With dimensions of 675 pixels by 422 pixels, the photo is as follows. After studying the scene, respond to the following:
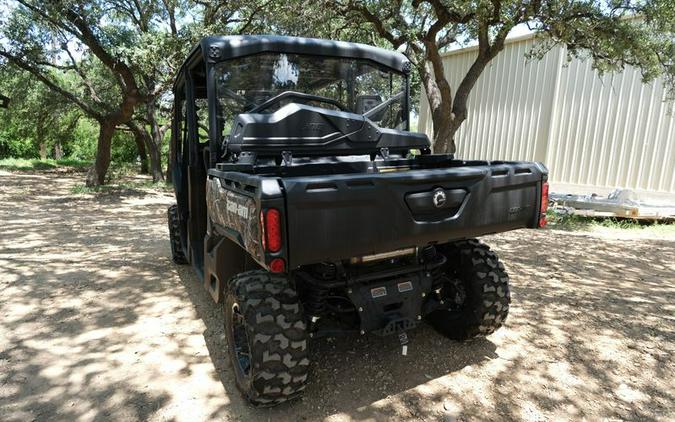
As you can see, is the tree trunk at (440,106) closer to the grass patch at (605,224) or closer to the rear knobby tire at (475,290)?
the grass patch at (605,224)

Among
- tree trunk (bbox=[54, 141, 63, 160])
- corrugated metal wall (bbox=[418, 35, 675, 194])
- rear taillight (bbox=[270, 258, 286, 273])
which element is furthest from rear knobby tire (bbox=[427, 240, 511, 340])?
tree trunk (bbox=[54, 141, 63, 160])

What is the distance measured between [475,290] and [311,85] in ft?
6.44

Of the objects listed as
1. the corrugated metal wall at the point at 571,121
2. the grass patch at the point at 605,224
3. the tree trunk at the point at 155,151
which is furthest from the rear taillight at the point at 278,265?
the tree trunk at the point at 155,151

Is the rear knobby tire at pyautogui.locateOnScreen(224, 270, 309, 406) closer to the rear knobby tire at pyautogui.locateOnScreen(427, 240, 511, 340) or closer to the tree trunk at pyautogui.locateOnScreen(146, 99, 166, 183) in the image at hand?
the rear knobby tire at pyautogui.locateOnScreen(427, 240, 511, 340)

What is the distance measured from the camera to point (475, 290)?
3.19 metres

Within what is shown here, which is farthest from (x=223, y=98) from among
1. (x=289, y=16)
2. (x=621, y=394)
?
(x=289, y=16)

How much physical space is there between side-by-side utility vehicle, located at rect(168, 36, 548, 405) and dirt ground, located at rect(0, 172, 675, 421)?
302 mm

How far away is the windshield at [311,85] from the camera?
3.38 metres

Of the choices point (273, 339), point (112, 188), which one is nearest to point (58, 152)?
point (112, 188)

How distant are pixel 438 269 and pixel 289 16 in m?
8.01

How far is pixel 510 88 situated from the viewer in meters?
12.6

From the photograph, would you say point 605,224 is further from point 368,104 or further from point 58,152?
point 58,152

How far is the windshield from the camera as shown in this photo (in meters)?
3.38

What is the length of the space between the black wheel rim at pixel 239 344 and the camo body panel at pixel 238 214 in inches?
20.0
